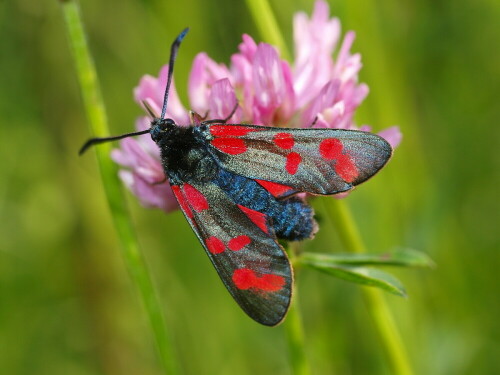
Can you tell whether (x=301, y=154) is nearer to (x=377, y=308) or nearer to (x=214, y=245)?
(x=214, y=245)

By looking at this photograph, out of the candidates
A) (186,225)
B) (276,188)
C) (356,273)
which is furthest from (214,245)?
(186,225)

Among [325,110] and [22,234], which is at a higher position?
[325,110]

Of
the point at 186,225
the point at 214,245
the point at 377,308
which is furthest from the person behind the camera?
the point at 186,225

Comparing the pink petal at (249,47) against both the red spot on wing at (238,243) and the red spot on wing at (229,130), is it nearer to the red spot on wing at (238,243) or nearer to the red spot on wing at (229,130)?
the red spot on wing at (229,130)

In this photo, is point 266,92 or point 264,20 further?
point 264,20

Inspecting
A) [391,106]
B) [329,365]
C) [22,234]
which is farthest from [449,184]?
[22,234]

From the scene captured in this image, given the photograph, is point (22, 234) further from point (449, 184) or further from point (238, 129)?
point (449, 184)

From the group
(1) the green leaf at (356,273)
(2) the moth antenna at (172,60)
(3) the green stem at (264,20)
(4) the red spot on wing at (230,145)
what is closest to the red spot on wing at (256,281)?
(1) the green leaf at (356,273)
